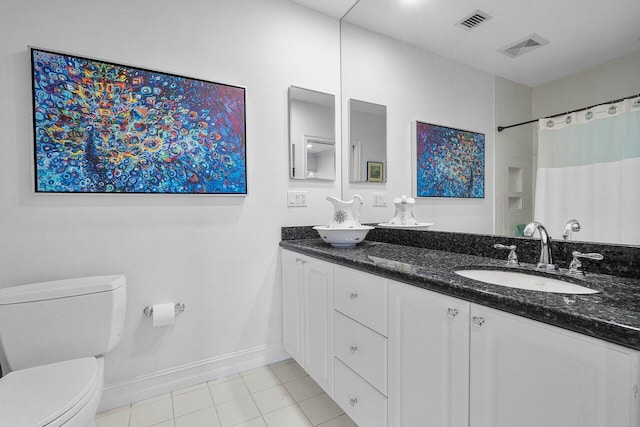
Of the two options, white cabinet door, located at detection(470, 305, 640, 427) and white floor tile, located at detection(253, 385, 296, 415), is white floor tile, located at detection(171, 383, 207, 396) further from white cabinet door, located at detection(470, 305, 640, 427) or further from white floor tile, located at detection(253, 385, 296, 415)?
white cabinet door, located at detection(470, 305, 640, 427)

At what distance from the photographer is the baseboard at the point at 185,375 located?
1584 millimetres

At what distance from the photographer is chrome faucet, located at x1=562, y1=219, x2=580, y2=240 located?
1054mm

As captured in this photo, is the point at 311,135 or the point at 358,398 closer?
the point at 358,398

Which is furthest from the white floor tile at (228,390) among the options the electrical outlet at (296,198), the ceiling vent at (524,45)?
the ceiling vent at (524,45)

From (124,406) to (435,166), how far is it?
2108 mm

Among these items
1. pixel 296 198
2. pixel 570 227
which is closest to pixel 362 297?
pixel 570 227

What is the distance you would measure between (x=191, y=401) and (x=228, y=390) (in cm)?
20

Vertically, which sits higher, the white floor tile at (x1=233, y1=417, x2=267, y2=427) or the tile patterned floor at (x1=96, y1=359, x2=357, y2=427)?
the white floor tile at (x1=233, y1=417, x2=267, y2=427)

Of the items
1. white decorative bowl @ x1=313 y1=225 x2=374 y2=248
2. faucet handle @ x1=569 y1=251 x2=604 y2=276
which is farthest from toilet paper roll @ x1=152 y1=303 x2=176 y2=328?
faucet handle @ x1=569 y1=251 x2=604 y2=276

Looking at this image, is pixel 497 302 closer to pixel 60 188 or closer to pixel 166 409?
pixel 166 409

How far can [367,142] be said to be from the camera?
2133 millimetres

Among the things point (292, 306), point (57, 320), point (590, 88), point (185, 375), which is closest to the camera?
point (590, 88)

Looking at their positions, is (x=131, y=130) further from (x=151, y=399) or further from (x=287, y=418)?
(x=287, y=418)

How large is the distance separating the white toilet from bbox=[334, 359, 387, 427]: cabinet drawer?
965mm
